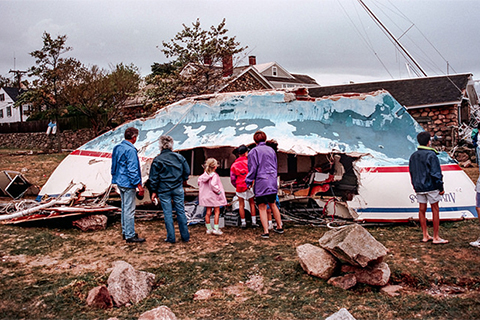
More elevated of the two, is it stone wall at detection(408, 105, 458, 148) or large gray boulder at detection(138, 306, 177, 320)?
stone wall at detection(408, 105, 458, 148)

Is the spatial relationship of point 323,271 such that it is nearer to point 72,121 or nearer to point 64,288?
point 64,288

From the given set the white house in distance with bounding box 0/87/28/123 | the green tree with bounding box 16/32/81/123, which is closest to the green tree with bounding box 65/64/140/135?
the green tree with bounding box 16/32/81/123

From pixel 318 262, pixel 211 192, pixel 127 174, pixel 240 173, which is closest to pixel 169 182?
pixel 127 174

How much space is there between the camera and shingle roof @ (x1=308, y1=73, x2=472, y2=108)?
2117 centimetres

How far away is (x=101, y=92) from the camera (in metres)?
27.9

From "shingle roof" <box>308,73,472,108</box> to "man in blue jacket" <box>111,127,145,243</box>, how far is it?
17.9 metres

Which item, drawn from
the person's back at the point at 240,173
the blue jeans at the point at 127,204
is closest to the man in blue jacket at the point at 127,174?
the blue jeans at the point at 127,204

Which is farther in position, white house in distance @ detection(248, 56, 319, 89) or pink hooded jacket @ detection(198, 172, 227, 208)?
white house in distance @ detection(248, 56, 319, 89)

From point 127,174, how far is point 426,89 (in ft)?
67.4

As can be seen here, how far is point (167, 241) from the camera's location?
6.85 metres

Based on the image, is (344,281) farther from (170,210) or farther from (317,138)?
(317,138)

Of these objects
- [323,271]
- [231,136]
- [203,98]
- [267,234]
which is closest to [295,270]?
[323,271]

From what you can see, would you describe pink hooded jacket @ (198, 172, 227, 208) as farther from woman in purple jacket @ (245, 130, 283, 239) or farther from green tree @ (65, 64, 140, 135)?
green tree @ (65, 64, 140, 135)

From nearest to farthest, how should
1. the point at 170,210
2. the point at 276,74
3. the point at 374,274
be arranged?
1. the point at 374,274
2. the point at 170,210
3. the point at 276,74
